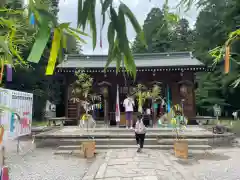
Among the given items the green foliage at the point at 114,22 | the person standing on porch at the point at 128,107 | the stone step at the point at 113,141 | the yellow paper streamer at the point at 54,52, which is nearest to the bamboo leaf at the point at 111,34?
the green foliage at the point at 114,22

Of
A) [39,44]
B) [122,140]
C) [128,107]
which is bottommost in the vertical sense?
[122,140]

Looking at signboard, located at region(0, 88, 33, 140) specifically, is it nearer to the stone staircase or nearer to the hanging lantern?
the stone staircase

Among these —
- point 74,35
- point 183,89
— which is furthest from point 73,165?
point 183,89

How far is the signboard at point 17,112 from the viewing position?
4.58m

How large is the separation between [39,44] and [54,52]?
0.09m

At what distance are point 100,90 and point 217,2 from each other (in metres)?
11.2

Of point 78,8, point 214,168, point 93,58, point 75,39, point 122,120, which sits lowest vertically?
point 214,168

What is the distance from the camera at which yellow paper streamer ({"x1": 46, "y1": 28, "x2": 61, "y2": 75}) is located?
94 cm

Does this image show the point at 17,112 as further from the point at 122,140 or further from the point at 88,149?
the point at 122,140

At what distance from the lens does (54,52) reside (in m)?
0.96

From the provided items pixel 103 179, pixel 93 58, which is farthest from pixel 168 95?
pixel 103 179

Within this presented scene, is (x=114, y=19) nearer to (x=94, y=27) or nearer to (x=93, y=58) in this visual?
(x=94, y=27)

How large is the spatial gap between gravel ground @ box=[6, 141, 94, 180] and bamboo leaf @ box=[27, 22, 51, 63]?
4414 mm

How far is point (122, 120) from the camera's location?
38.1 feet
